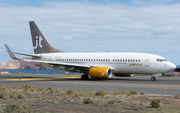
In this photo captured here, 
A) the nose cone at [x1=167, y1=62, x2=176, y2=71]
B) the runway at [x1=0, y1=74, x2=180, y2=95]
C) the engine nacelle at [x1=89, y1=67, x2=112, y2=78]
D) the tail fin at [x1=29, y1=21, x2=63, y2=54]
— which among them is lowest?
the runway at [x1=0, y1=74, x2=180, y2=95]

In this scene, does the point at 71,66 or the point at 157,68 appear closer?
the point at 157,68

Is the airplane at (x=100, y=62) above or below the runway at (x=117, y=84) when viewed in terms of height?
above

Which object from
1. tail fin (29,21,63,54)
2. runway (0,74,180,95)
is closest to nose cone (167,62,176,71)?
runway (0,74,180,95)

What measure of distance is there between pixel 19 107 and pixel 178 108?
7028 millimetres

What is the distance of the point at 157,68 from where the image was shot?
97.7 ft

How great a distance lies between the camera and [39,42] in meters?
39.5

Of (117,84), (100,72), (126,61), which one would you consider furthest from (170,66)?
(100,72)

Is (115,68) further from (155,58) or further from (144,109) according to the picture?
(144,109)

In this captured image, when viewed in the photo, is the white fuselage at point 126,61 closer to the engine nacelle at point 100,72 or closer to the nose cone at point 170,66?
the nose cone at point 170,66

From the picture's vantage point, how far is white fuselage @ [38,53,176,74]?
98.0 feet

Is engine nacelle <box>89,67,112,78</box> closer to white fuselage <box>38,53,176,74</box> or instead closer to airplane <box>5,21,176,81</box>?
airplane <box>5,21,176,81</box>

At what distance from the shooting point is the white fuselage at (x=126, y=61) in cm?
2986

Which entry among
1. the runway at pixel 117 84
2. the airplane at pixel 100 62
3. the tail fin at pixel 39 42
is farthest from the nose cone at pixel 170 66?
the tail fin at pixel 39 42

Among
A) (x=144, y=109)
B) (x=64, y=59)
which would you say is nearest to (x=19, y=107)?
(x=144, y=109)
